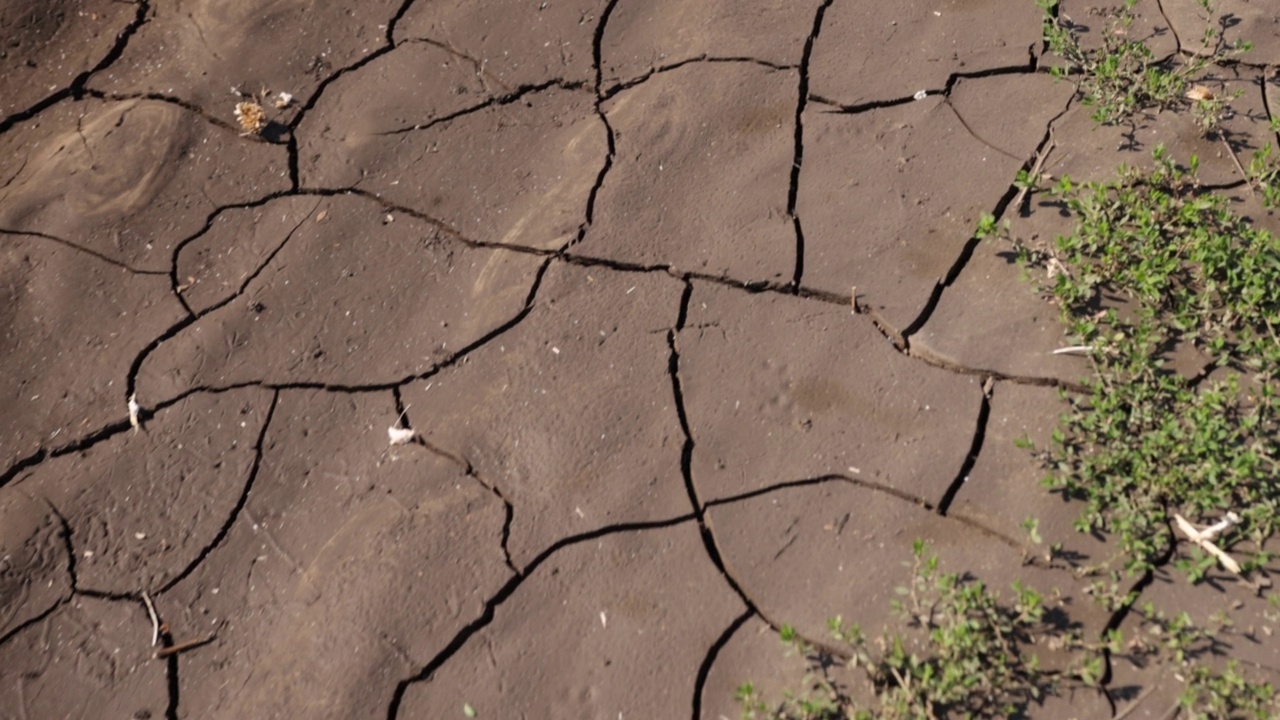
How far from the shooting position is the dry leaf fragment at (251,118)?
3.52 m

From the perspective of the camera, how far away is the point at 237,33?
12.2ft

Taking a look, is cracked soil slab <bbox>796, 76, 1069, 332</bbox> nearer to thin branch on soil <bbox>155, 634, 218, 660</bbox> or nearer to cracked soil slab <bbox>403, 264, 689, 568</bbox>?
cracked soil slab <bbox>403, 264, 689, 568</bbox>

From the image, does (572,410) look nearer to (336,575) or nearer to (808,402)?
(808,402)

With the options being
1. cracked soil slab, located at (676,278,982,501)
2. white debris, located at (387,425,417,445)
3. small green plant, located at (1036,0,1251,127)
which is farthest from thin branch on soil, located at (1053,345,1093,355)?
white debris, located at (387,425,417,445)

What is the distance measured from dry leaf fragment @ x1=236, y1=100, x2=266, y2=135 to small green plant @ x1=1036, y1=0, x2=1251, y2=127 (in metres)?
2.45

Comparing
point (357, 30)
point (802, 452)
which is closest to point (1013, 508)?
point (802, 452)

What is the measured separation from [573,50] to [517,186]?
567 millimetres

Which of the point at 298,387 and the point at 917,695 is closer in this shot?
the point at 917,695

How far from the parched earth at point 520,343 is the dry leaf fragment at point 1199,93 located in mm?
144

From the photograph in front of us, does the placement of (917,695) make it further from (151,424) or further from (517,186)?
(151,424)

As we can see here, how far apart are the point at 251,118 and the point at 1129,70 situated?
2700mm

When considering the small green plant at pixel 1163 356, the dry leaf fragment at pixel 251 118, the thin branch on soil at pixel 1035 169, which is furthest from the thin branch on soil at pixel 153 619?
the thin branch on soil at pixel 1035 169

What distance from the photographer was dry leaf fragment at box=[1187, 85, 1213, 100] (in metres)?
3.24

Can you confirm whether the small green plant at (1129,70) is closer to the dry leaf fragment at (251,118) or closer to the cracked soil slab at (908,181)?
the cracked soil slab at (908,181)
